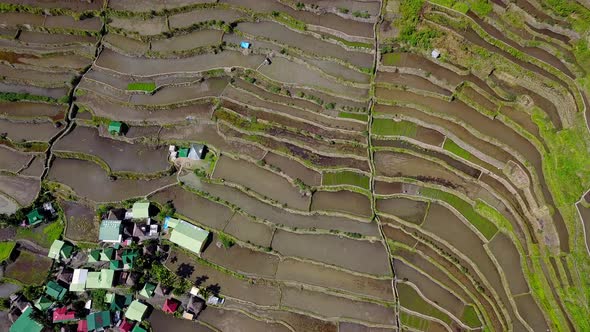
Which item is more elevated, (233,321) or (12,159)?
(12,159)

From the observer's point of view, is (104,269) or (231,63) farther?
(231,63)

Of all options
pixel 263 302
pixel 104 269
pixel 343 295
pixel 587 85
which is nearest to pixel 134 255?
pixel 104 269

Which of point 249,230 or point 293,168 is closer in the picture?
point 249,230

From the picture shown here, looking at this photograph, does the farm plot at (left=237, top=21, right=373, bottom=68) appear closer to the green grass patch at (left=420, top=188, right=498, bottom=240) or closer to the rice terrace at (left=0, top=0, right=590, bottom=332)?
the rice terrace at (left=0, top=0, right=590, bottom=332)

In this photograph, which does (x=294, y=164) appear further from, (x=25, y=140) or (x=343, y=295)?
(x=25, y=140)

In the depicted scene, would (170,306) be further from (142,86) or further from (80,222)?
(142,86)

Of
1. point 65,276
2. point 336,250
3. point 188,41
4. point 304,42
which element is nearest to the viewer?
point 336,250

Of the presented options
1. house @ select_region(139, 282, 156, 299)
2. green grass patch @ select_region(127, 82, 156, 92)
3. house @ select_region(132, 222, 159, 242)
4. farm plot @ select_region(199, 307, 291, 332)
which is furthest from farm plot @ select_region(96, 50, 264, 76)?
farm plot @ select_region(199, 307, 291, 332)

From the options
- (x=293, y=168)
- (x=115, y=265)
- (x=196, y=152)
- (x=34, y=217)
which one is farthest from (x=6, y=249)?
(x=293, y=168)
